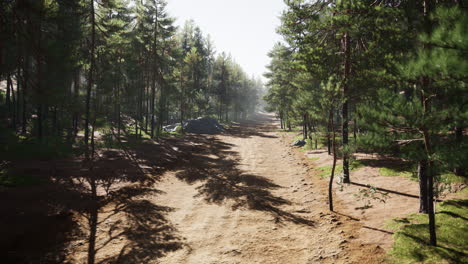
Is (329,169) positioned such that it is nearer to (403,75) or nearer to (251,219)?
(251,219)

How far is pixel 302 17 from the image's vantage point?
43.7 feet

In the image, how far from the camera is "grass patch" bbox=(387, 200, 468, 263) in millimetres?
6094

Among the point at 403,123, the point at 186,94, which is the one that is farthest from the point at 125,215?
the point at 186,94

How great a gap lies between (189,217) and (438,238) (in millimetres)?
7772

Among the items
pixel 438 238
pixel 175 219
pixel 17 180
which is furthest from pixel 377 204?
pixel 17 180

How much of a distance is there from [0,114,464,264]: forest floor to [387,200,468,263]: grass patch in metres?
0.42

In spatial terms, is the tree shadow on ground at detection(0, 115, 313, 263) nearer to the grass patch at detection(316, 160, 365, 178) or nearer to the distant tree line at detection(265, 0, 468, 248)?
the grass patch at detection(316, 160, 365, 178)

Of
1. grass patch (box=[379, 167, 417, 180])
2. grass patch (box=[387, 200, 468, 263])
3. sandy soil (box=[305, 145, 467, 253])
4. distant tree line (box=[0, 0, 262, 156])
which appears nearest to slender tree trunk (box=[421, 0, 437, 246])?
grass patch (box=[387, 200, 468, 263])

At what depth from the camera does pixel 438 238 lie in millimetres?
6852

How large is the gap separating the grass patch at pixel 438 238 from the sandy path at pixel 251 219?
1500 mm

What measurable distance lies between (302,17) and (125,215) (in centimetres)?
1244

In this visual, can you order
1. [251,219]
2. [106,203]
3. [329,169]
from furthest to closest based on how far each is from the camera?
[329,169] < [106,203] < [251,219]

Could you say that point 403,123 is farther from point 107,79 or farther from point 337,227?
point 107,79

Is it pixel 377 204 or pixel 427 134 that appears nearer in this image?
pixel 427 134
